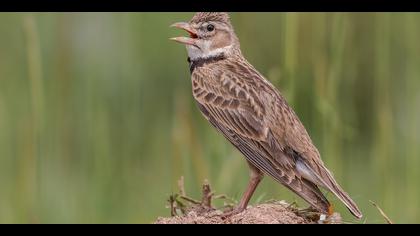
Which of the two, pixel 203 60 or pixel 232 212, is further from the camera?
pixel 203 60

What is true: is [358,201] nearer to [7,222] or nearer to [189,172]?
[189,172]

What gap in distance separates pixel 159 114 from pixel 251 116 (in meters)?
4.96

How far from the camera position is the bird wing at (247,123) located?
1037cm

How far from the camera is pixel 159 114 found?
15.8 meters

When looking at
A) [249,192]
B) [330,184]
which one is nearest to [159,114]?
[249,192]

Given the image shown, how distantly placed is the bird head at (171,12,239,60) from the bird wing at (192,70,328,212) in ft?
0.82

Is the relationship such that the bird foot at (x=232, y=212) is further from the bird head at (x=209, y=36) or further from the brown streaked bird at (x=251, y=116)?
the bird head at (x=209, y=36)

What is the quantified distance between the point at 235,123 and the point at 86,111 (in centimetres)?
427

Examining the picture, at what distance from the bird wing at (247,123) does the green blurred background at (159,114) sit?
123cm

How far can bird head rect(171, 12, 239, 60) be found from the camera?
37.7 feet

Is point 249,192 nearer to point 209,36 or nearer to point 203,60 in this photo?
point 203,60

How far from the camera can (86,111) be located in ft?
49.0

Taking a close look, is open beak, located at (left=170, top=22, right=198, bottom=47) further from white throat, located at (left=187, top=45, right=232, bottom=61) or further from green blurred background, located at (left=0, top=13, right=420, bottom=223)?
green blurred background, located at (left=0, top=13, right=420, bottom=223)

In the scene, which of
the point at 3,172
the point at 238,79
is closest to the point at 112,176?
the point at 3,172
